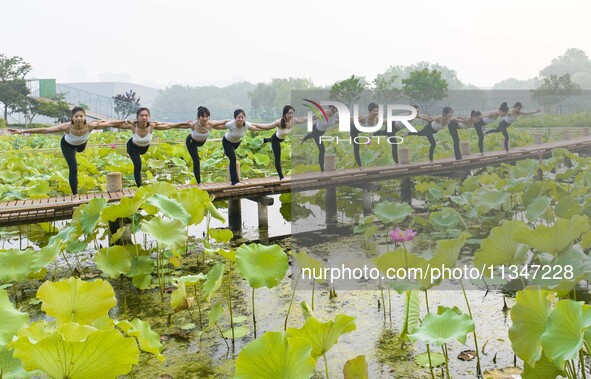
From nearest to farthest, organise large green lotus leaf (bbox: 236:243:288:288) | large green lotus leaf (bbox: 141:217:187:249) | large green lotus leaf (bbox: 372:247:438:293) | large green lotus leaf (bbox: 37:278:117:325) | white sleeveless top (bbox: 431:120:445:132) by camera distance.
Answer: large green lotus leaf (bbox: 37:278:117:325)
large green lotus leaf (bbox: 372:247:438:293)
large green lotus leaf (bbox: 236:243:288:288)
large green lotus leaf (bbox: 141:217:187:249)
white sleeveless top (bbox: 431:120:445:132)

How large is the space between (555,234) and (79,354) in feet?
5.87

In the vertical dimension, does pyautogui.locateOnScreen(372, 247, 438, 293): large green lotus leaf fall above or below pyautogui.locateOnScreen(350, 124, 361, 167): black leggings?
below

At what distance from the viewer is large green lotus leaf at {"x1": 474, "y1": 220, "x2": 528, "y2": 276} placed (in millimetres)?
2359

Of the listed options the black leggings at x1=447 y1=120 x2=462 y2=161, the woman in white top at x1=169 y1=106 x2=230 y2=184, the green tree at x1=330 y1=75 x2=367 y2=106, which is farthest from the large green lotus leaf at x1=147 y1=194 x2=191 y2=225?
the green tree at x1=330 y1=75 x2=367 y2=106

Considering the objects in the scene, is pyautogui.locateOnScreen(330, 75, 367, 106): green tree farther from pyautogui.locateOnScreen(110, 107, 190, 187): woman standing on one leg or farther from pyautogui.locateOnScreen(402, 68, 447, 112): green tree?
pyautogui.locateOnScreen(110, 107, 190, 187): woman standing on one leg

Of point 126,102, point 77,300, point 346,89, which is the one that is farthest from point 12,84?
point 77,300

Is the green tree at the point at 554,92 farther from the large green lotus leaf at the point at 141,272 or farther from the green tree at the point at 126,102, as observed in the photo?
the green tree at the point at 126,102

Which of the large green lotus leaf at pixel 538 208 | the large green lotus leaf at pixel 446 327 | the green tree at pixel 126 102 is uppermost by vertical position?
the green tree at pixel 126 102

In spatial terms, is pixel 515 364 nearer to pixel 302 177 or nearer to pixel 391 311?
pixel 391 311

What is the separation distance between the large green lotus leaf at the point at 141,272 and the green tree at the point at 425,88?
37.0 feet

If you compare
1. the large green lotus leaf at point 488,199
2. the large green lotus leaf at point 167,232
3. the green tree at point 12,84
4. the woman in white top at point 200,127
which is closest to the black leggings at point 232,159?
the woman in white top at point 200,127

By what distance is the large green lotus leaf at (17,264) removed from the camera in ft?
9.73

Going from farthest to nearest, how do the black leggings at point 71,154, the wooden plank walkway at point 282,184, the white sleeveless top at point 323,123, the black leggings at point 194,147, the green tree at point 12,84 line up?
the green tree at point 12,84, the white sleeveless top at point 323,123, the black leggings at point 194,147, the black leggings at point 71,154, the wooden plank walkway at point 282,184

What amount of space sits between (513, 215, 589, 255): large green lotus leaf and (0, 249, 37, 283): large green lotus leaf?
242 cm
